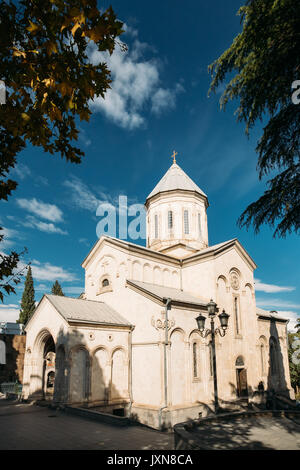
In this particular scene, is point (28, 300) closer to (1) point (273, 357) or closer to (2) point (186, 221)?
(2) point (186, 221)

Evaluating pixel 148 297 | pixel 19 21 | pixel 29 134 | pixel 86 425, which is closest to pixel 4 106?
pixel 29 134

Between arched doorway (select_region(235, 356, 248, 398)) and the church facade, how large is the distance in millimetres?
73

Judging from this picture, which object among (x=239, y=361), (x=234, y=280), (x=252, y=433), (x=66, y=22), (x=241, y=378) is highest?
(x=66, y=22)

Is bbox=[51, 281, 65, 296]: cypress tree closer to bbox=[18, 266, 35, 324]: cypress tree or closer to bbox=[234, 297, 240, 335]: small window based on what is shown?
bbox=[18, 266, 35, 324]: cypress tree

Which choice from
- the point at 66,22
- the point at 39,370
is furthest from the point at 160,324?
the point at 66,22

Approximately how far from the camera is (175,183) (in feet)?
75.8

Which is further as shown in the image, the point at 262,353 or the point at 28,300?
the point at 28,300

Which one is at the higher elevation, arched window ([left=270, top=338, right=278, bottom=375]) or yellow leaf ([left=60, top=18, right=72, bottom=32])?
yellow leaf ([left=60, top=18, right=72, bottom=32])

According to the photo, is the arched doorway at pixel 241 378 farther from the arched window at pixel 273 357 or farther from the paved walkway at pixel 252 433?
the paved walkway at pixel 252 433

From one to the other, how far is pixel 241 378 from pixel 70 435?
38.6 ft

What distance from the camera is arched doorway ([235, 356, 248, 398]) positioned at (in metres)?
17.0

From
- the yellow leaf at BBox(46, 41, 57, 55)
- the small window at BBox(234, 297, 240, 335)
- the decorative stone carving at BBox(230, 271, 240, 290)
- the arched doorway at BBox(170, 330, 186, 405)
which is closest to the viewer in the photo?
the yellow leaf at BBox(46, 41, 57, 55)

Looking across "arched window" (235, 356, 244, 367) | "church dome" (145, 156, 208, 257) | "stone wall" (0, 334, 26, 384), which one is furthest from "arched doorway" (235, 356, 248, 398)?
"stone wall" (0, 334, 26, 384)
